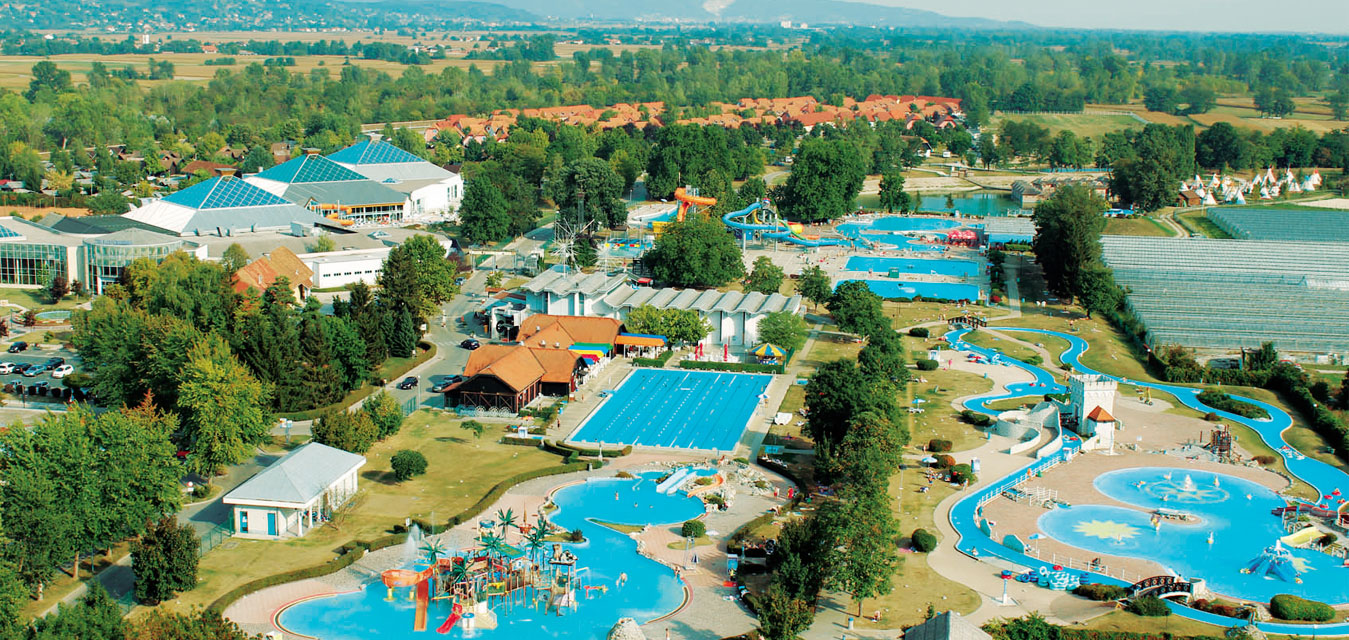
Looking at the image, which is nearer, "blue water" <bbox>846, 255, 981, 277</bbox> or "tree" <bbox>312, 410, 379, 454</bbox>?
"tree" <bbox>312, 410, 379, 454</bbox>

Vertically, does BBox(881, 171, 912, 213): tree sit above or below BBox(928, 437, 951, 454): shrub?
above

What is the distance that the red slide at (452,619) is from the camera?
32750 mm

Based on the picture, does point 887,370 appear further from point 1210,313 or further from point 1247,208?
point 1247,208

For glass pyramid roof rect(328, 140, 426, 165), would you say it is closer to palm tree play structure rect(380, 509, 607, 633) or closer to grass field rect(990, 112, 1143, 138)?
palm tree play structure rect(380, 509, 607, 633)

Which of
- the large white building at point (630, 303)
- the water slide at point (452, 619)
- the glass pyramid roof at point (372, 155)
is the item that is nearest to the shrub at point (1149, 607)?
the water slide at point (452, 619)

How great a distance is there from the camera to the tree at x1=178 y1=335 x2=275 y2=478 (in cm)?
4194

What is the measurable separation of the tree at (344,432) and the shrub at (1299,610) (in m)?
29.1

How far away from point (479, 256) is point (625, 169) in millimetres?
29546

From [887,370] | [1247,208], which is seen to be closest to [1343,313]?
[887,370]

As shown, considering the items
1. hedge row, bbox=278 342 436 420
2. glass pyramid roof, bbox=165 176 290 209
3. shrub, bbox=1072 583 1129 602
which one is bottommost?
hedge row, bbox=278 342 436 420

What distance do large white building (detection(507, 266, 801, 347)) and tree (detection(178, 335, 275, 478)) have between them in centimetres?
2187

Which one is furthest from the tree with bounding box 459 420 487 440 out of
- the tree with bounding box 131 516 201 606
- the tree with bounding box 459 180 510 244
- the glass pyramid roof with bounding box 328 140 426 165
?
the glass pyramid roof with bounding box 328 140 426 165

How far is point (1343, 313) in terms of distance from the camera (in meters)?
68.0

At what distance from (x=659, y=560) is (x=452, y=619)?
6733 millimetres
